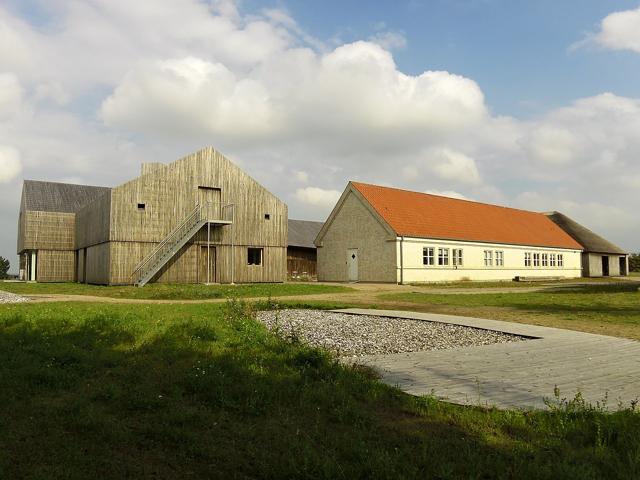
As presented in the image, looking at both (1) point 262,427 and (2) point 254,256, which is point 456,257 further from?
(1) point 262,427

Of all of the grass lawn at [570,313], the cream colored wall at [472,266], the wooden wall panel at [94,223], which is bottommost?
the grass lawn at [570,313]

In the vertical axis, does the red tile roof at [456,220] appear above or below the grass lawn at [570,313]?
above

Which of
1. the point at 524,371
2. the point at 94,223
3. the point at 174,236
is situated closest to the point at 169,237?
the point at 174,236

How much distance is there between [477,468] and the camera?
3801 mm

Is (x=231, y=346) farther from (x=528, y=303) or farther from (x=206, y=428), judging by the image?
(x=528, y=303)

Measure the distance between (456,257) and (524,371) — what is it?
1264 inches

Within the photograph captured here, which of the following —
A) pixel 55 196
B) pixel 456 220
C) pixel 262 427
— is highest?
pixel 55 196

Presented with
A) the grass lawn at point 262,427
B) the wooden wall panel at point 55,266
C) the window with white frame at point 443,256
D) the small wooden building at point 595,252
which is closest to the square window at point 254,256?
the window with white frame at point 443,256

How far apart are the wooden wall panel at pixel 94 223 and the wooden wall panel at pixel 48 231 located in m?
1.39

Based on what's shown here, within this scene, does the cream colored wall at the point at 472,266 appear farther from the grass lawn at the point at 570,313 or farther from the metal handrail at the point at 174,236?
the grass lawn at the point at 570,313

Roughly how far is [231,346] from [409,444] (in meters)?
4.58

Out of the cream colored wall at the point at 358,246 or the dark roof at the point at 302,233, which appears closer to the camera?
the cream colored wall at the point at 358,246

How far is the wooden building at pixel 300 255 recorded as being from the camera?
159ft

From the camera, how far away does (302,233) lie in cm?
Result: 5325
